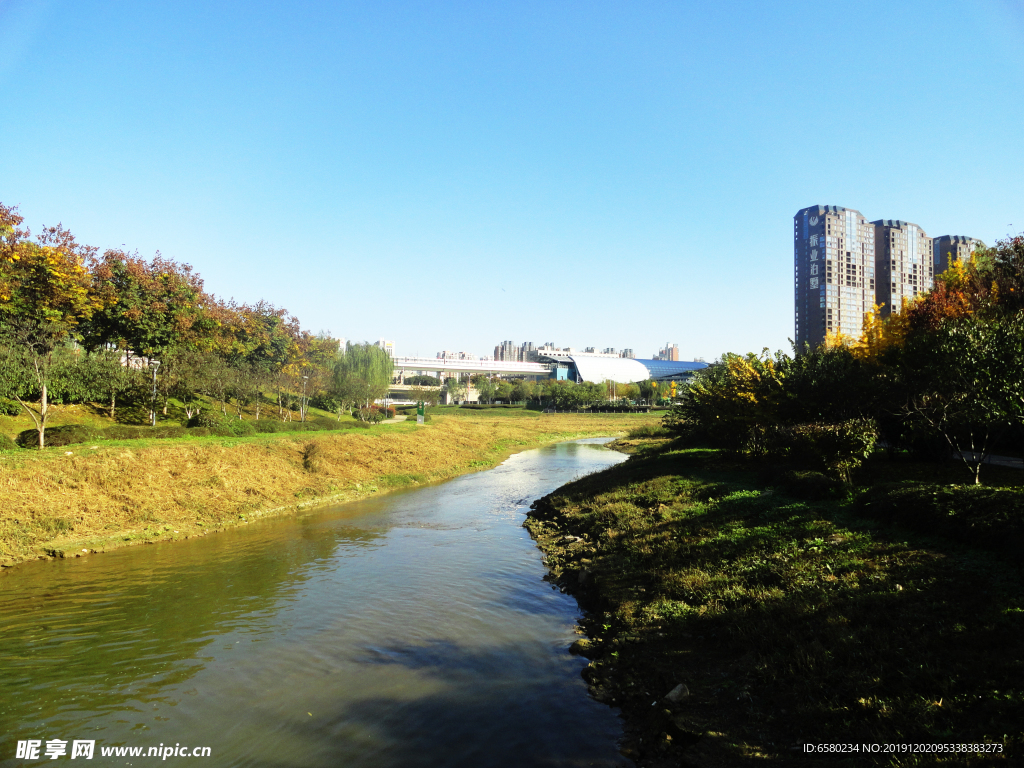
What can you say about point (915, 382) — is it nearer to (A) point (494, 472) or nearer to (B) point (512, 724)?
(B) point (512, 724)

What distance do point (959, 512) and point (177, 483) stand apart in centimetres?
2502

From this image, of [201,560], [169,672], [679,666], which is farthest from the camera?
[201,560]

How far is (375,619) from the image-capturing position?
12.5 meters

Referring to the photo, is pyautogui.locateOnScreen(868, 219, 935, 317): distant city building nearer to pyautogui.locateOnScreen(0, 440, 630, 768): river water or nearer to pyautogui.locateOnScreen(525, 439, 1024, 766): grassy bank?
pyautogui.locateOnScreen(525, 439, 1024, 766): grassy bank

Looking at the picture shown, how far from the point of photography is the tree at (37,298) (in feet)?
93.2

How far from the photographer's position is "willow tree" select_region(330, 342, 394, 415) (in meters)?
60.3

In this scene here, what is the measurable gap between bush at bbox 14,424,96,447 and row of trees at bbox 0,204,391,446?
23.8 inches

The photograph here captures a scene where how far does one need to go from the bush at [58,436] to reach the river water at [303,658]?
10.1 m

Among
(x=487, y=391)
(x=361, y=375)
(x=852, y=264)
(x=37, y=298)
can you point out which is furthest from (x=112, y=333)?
(x=852, y=264)

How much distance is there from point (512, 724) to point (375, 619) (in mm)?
5215

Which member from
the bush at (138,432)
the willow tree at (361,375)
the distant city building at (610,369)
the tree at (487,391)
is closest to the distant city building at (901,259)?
the distant city building at (610,369)

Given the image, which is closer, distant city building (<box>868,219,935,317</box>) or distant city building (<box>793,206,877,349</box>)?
distant city building (<box>868,219,935,317</box>)

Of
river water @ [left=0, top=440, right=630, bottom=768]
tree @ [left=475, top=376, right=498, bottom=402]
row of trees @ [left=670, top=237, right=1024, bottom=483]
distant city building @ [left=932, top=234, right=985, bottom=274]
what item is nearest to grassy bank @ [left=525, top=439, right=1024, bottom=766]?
river water @ [left=0, top=440, right=630, bottom=768]

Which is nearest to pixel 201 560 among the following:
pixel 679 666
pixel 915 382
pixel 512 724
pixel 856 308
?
pixel 512 724
